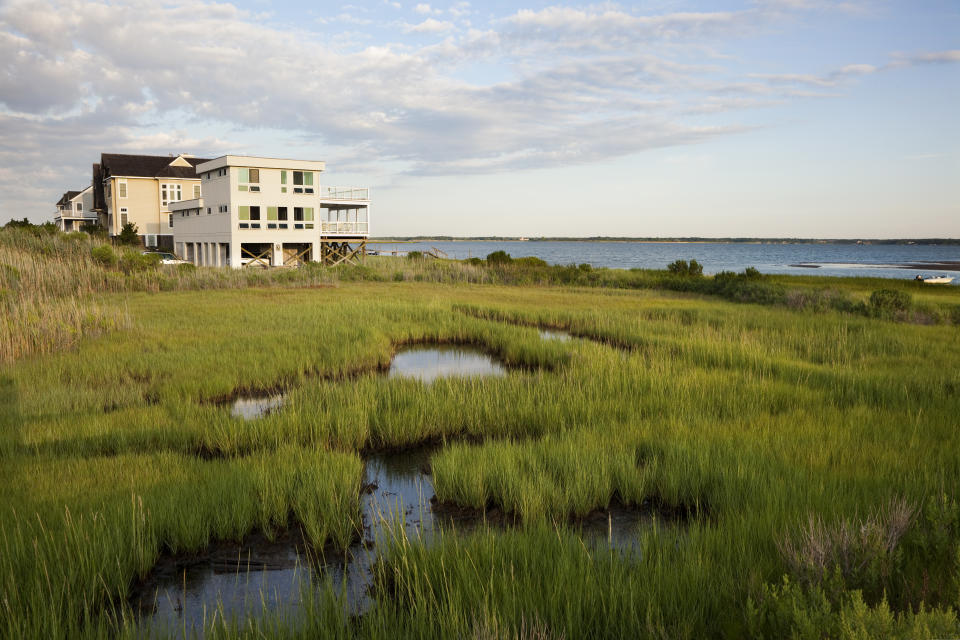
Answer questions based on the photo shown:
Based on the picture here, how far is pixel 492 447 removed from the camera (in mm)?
7324

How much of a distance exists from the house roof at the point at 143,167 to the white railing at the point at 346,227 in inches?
786

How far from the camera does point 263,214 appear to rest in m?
44.4

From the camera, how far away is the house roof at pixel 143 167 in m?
59.2

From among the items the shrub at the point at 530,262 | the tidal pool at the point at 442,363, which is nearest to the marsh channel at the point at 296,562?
the tidal pool at the point at 442,363

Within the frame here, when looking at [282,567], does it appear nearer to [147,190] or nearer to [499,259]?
[499,259]

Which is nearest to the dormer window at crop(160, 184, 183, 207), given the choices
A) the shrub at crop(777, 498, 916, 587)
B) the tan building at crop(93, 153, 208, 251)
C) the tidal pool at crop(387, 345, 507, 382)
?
the tan building at crop(93, 153, 208, 251)

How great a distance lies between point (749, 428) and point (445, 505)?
428 cm

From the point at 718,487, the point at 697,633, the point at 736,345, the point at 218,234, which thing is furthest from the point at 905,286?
the point at 218,234

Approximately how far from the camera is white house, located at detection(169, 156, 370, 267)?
4356 centimetres

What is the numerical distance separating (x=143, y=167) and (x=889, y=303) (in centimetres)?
6522

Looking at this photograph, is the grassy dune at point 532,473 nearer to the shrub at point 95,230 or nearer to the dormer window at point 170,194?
the shrub at point 95,230

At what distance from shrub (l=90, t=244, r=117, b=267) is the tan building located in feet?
104

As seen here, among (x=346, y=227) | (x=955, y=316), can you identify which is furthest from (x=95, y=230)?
(x=955, y=316)

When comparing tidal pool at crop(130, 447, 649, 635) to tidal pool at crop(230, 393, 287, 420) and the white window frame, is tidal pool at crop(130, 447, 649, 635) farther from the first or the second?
the white window frame
